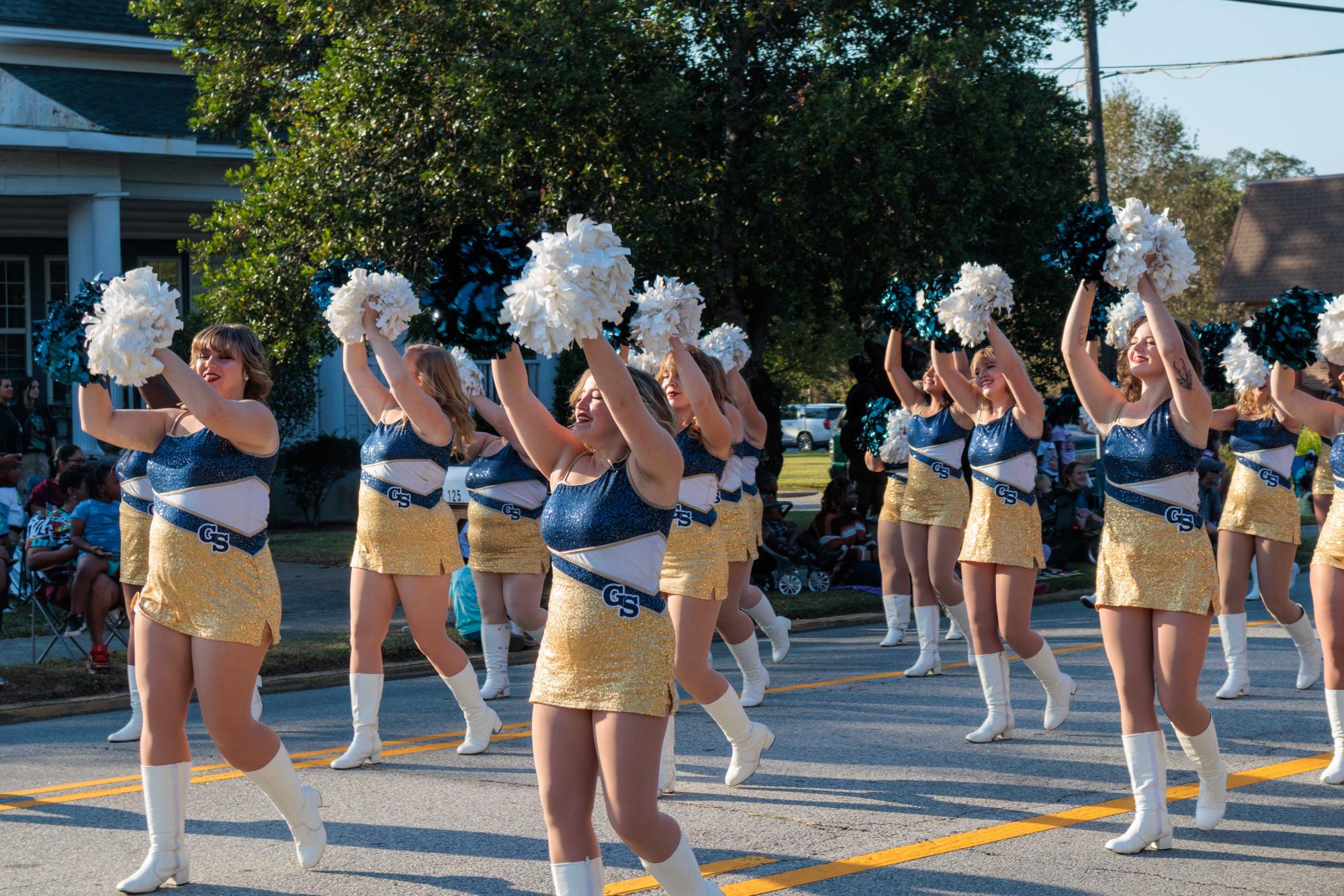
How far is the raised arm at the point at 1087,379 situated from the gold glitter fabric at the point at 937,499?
3247 mm

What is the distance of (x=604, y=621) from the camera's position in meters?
4.19

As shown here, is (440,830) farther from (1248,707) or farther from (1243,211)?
(1243,211)

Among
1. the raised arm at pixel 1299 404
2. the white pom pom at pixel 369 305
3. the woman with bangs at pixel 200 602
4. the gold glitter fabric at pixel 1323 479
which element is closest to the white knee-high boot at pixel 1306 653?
the gold glitter fabric at pixel 1323 479

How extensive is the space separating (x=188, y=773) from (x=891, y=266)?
10.4 metres

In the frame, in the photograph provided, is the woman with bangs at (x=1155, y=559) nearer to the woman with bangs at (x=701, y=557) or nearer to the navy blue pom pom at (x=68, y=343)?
the woman with bangs at (x=701, y=557)

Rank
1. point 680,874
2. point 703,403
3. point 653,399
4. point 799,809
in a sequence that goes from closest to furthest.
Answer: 1. point 680,874
2. point 653,399
3. point 703,403
4. point 799,809

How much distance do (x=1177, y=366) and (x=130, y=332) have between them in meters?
3.76

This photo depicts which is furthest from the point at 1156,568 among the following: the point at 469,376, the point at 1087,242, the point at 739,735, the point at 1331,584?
the point at 469,376

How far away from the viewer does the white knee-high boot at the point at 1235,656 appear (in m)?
8.82

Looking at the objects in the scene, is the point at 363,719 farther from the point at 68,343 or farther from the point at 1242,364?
the point at 1242,364

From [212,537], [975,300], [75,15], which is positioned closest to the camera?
[212,537]

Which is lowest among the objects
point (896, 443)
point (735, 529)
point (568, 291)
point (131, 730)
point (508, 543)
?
point (131, 730)

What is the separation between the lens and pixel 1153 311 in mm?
5570

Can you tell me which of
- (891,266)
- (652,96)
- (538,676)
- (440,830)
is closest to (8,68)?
(652,96)
